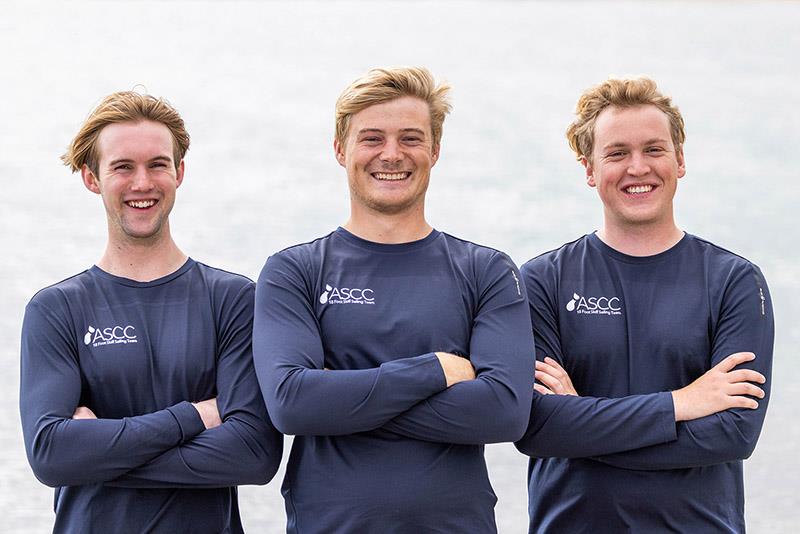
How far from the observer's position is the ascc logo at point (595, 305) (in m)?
3.23

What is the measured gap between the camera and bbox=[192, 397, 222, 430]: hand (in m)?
3.02

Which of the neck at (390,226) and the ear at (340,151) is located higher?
the ear at (340,151)

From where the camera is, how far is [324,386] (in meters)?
2.92

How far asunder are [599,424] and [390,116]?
0.92 meters

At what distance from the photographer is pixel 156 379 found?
306 cm

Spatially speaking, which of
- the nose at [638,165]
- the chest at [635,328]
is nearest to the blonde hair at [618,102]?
the nose at [638,165]

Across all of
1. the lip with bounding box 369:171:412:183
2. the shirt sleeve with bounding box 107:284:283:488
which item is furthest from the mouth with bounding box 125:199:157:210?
the lip with bounding box 369:171:412:183

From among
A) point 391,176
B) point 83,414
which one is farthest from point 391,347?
point 83,414

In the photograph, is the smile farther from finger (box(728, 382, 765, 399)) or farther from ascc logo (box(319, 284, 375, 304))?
finger (box(728, 382, 765, 399))

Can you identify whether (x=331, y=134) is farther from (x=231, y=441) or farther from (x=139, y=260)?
(x=231, y=441)

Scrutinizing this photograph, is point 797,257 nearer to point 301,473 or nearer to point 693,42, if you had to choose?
point 301,473

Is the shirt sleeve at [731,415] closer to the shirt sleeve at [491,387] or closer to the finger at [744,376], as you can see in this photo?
the finger at [744,376]

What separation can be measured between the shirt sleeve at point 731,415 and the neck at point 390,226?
28.9 inches

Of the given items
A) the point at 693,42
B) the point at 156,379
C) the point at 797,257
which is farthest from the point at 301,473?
the point at 693,42
